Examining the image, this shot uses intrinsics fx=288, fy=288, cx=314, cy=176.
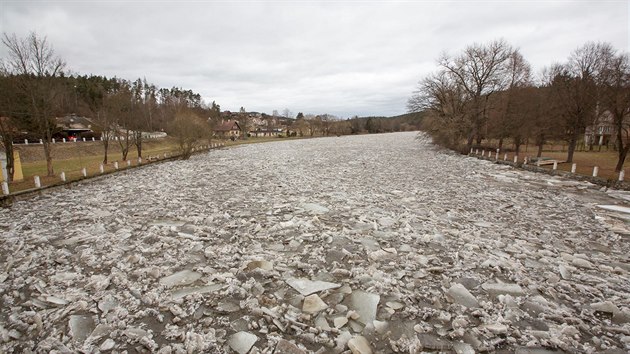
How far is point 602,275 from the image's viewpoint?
5.61 metres

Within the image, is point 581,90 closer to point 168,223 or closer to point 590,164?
point 590,164

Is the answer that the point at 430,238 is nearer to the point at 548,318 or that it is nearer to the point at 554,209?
the point at 548,318

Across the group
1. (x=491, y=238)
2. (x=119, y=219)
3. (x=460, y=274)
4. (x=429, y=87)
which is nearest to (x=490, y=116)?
(x=429, y=87)

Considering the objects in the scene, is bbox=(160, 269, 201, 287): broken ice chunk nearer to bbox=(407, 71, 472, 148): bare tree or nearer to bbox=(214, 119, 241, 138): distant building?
bbox=(407, 71, 472, 148): bare tree

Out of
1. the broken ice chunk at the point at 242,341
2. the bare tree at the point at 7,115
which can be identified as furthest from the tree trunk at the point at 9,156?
the broken ice chunk at the point at 242,341

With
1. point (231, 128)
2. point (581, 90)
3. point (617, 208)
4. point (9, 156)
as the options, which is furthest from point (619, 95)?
point (231, 128)

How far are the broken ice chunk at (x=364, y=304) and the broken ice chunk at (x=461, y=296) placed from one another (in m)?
1.24

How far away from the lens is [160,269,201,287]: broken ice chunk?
17.2 feet

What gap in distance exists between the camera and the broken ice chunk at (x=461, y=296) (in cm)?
462

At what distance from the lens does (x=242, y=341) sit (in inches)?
150

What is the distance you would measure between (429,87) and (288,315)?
4228 centimetres

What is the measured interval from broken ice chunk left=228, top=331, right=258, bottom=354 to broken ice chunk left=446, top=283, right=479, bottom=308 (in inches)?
128

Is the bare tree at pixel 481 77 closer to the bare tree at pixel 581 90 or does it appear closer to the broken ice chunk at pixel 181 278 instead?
the bare tree at pixel 581 90

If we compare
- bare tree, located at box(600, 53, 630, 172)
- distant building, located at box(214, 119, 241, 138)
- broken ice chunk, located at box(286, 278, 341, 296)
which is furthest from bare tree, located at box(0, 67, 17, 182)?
distant building, located at box(214, 119, 241, 138)
